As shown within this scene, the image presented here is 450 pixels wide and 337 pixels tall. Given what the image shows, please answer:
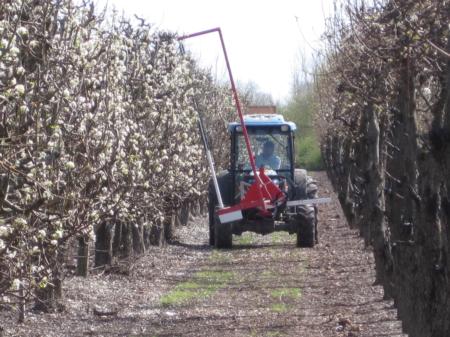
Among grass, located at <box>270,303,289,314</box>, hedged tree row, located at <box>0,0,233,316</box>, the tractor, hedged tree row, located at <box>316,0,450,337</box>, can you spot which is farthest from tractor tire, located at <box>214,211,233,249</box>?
grass, located at <box>270,303,289,314</box>

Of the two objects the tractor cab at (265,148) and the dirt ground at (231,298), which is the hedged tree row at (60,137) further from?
the tractor cab at (265,148)

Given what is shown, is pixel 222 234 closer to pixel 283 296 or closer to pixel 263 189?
pixel 263 189

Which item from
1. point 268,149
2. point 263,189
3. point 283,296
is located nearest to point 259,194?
point 263,189

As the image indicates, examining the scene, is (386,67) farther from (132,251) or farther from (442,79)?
(132,251)

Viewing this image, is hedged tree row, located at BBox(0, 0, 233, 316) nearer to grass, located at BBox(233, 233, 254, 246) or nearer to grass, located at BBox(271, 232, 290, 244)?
grass, located at BBox(233, 233, 254, 246)

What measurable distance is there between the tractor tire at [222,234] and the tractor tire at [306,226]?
148cm

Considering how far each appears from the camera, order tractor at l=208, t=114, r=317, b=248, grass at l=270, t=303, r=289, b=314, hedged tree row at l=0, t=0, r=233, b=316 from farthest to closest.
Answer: tractor at l=208, t=114, r=317, b=248, grass at l=270, t=303, r=289, b=314, hedged tree row at l=0, t=0, r=233, b=316

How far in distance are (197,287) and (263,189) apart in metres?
4.63

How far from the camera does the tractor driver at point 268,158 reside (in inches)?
907

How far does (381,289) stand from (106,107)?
6.01m

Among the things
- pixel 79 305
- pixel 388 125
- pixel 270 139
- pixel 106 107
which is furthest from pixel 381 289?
pixel 270 139

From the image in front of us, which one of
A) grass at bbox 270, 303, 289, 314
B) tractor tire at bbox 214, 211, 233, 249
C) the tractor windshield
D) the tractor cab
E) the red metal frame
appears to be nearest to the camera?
grass at bbox 270, 303, 289, 314

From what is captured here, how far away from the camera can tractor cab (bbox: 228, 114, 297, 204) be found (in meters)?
23.0

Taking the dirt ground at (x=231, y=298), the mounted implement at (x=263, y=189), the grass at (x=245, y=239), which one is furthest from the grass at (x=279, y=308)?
the grass at (x=245, y=239)
